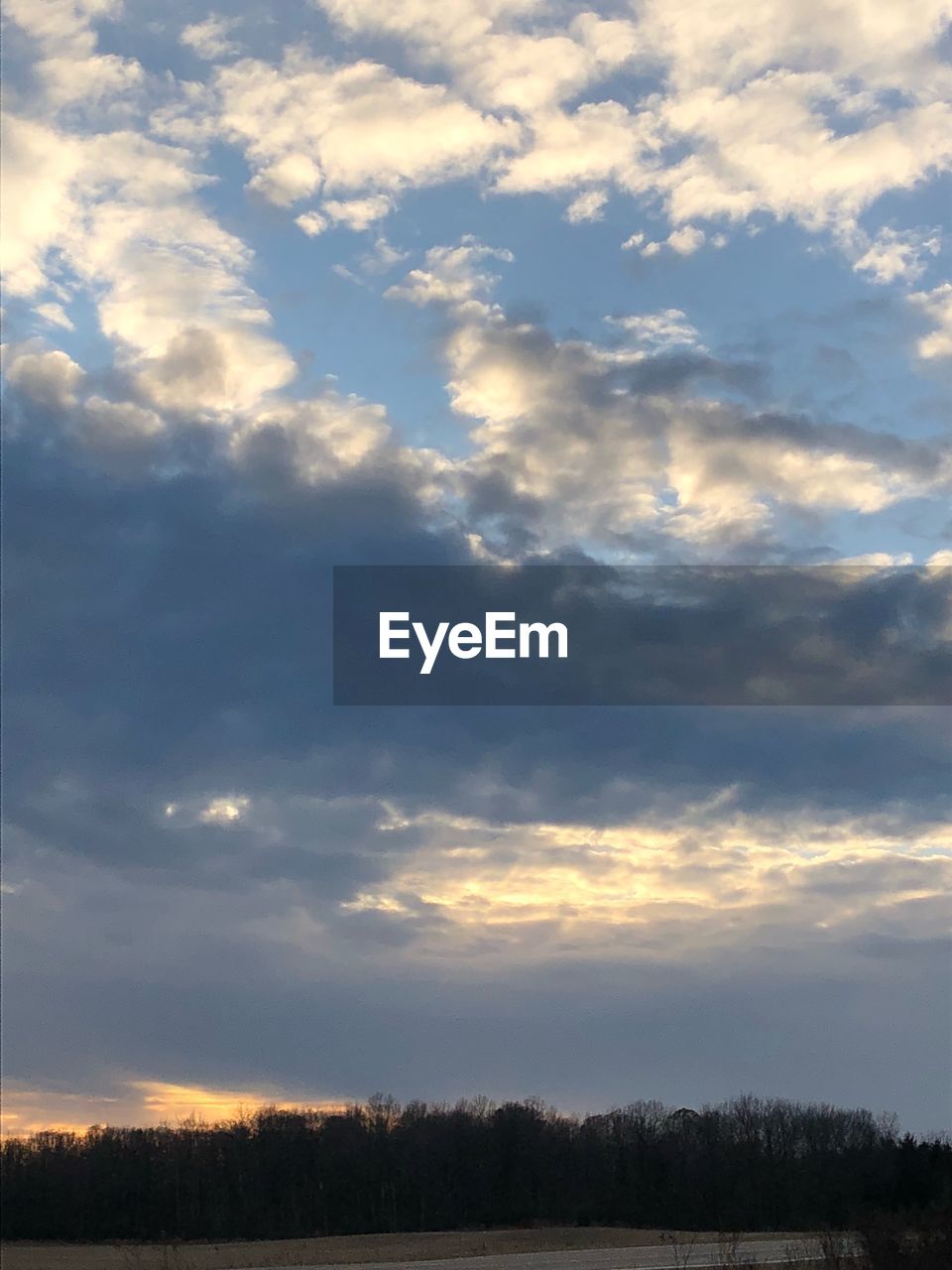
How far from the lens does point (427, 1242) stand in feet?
258

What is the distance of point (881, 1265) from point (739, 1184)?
80.5m

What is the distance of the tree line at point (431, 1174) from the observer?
8894 centimetres

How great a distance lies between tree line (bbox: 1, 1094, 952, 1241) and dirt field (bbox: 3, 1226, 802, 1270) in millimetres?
8367

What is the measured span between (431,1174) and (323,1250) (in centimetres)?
3757

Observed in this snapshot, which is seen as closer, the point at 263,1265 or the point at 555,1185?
the point at 263,1265

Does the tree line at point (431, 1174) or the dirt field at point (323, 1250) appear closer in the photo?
the dirt field at point (323, 1250)

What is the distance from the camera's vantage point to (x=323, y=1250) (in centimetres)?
7100

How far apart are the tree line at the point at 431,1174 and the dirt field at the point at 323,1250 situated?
8.37 metres

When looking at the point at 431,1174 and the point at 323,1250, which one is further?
the point at 431,1174

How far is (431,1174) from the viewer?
350 feet

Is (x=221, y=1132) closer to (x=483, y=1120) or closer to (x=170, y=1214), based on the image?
(x=170, y=1214)

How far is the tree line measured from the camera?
88938mm

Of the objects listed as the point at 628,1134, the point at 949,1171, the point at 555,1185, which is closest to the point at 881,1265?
the point at 949,1171

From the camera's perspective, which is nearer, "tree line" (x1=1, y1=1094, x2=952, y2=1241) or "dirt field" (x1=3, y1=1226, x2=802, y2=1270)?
"dirt field" (x1=3, y1=1226, x2=802, y2=1270)
